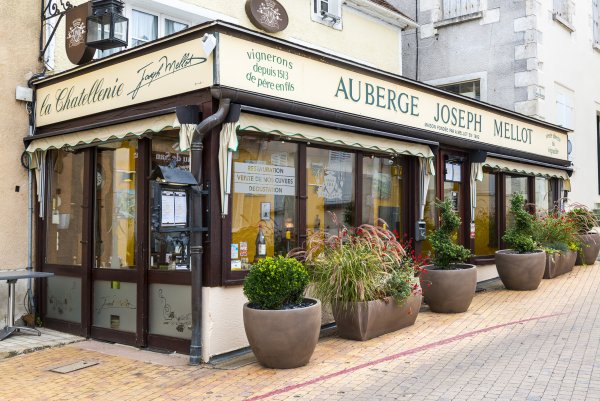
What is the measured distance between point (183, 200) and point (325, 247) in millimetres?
2028

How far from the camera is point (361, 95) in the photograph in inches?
321

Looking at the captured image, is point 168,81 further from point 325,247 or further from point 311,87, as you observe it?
point 325,247

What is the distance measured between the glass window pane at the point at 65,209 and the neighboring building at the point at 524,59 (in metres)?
11.0

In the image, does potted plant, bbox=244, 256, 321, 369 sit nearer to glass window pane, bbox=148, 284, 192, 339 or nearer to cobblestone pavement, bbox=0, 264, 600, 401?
cobblestone pavement, bbox=0, 264, 600, 401

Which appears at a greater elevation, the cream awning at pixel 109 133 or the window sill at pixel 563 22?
the window sill at pixel 563 22

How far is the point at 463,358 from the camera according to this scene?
20.1 ft

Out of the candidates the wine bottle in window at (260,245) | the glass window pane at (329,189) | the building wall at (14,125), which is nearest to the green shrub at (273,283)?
the wine bottle in window at (260,245)

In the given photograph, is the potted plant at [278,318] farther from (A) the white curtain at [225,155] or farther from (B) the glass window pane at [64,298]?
(B) the glass window pane at [64,298]

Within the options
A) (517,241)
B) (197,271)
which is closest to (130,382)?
(197,271)

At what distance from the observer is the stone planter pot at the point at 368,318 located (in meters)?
6.88

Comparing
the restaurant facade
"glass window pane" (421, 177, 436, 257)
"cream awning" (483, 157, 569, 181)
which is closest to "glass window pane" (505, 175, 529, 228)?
"cream awning" (483, 157, 569, 181)

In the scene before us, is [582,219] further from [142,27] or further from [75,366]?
[75,366]

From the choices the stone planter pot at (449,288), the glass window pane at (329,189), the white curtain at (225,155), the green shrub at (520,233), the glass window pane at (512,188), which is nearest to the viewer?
the white curtain at (225,155)

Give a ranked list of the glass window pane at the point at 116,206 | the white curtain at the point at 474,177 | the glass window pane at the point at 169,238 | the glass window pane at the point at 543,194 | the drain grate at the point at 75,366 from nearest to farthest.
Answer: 1. the drain grate at the point at 75,366
2. the glass window pane at the point at 169,238
3. the glass window pane at the point at 116,206
4. the white curtain at the point at 474,177
5. the glass window pane at the point at 543,194
